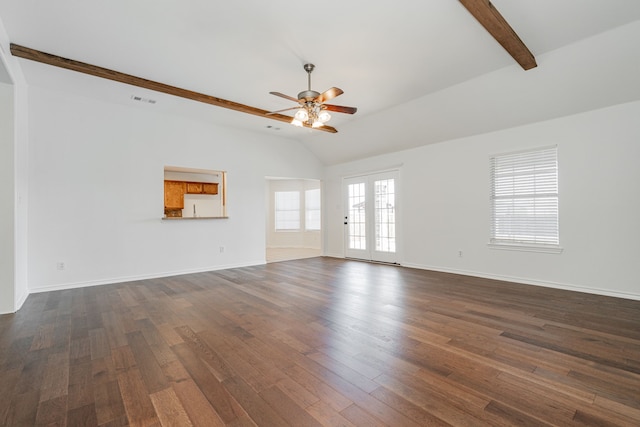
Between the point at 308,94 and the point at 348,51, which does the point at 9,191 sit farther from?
the point at 348,51

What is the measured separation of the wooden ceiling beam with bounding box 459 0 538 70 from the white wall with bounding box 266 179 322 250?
718cm

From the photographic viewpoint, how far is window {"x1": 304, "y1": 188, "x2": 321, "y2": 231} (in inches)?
394

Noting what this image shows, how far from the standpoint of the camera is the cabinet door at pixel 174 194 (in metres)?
7.79

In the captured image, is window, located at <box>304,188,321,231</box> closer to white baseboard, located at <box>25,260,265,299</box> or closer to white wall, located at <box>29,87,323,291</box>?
white wall, located at <box>29,87,323,291</box>

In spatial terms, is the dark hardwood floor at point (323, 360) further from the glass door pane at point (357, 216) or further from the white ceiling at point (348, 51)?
the glass door pane at point (357, 216)

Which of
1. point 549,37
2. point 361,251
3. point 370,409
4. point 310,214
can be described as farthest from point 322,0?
point 310,214

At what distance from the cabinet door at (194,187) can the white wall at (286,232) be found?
2.70 m

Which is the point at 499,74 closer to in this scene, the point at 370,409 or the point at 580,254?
the point at 580,254

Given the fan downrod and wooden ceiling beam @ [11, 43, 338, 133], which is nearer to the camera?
wooden ceiling beam @ [11, 43, 338, 133]

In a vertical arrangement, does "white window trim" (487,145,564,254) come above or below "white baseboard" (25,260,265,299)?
above

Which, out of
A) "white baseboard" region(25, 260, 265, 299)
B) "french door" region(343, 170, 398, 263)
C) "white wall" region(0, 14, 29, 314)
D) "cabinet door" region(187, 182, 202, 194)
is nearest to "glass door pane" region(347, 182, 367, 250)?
"french door" region(343, 170, 398, 263)

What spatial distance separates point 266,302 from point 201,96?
11.1ft

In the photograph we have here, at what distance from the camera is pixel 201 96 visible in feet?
15.3

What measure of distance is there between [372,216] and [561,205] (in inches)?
142
